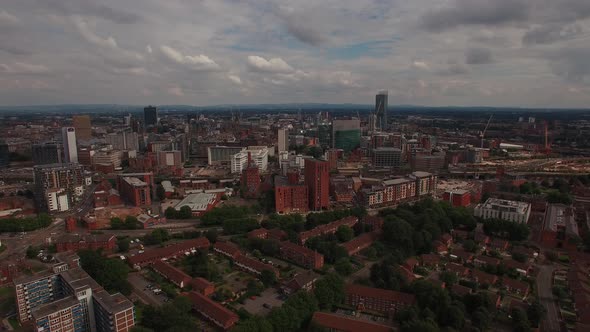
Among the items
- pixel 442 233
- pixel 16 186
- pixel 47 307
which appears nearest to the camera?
pixel 47 307

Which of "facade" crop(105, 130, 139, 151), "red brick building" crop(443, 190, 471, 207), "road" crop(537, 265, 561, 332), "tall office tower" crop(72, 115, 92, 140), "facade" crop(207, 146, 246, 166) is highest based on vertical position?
"tall office tower" crop(72, 115, 92, 140)

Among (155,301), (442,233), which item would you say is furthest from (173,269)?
(442,233)

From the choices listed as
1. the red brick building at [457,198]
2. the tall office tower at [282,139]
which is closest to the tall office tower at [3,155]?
the tall office tower at [282,139]

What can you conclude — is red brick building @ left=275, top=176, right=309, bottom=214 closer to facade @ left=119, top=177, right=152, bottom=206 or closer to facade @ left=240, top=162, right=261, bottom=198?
facade @ left=240, top=162, right=261, bottom=198

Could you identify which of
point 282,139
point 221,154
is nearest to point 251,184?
point 221,154

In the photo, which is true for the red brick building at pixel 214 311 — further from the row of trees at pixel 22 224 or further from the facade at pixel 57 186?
the facade at pixel 57 186

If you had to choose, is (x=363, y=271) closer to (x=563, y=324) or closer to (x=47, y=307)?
(x=563, y=324)

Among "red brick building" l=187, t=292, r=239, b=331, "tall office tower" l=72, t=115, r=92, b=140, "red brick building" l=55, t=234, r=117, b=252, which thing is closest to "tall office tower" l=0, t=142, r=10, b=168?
"tall office tower" l=72, t=115, r=92, b=140
